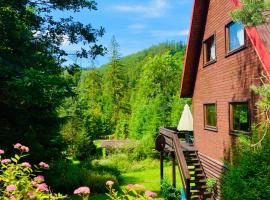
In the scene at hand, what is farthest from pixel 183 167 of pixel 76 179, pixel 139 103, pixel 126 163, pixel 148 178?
pixel 139 103

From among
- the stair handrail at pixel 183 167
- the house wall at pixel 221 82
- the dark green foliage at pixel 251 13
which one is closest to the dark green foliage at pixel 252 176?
the house wall at pixel 221 82

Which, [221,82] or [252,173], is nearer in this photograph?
[252,173]

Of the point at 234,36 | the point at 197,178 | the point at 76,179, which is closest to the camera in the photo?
the point at 234,36

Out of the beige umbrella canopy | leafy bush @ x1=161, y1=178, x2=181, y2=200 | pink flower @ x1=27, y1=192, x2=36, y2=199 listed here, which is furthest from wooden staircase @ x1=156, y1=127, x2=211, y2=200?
pink flower @ x1=27, y1=192, x2=36, y2=199

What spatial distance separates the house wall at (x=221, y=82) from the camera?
40.6ft

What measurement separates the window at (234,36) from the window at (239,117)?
2.15m

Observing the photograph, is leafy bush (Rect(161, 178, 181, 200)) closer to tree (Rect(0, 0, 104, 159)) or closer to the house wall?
the house wall

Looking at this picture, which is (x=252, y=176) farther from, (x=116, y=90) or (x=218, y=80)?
(x=116, y=90)

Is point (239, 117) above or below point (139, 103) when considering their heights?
below

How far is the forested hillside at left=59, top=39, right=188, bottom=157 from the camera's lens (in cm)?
4214

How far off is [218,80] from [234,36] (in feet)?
7.52

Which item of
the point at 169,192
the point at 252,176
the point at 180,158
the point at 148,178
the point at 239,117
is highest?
the point at 239,117

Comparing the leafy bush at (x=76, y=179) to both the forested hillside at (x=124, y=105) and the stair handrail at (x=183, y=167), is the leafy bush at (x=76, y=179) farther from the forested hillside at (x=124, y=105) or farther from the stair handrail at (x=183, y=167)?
the stair handrail at (x=183, y=167)

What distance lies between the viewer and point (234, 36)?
1389cm
